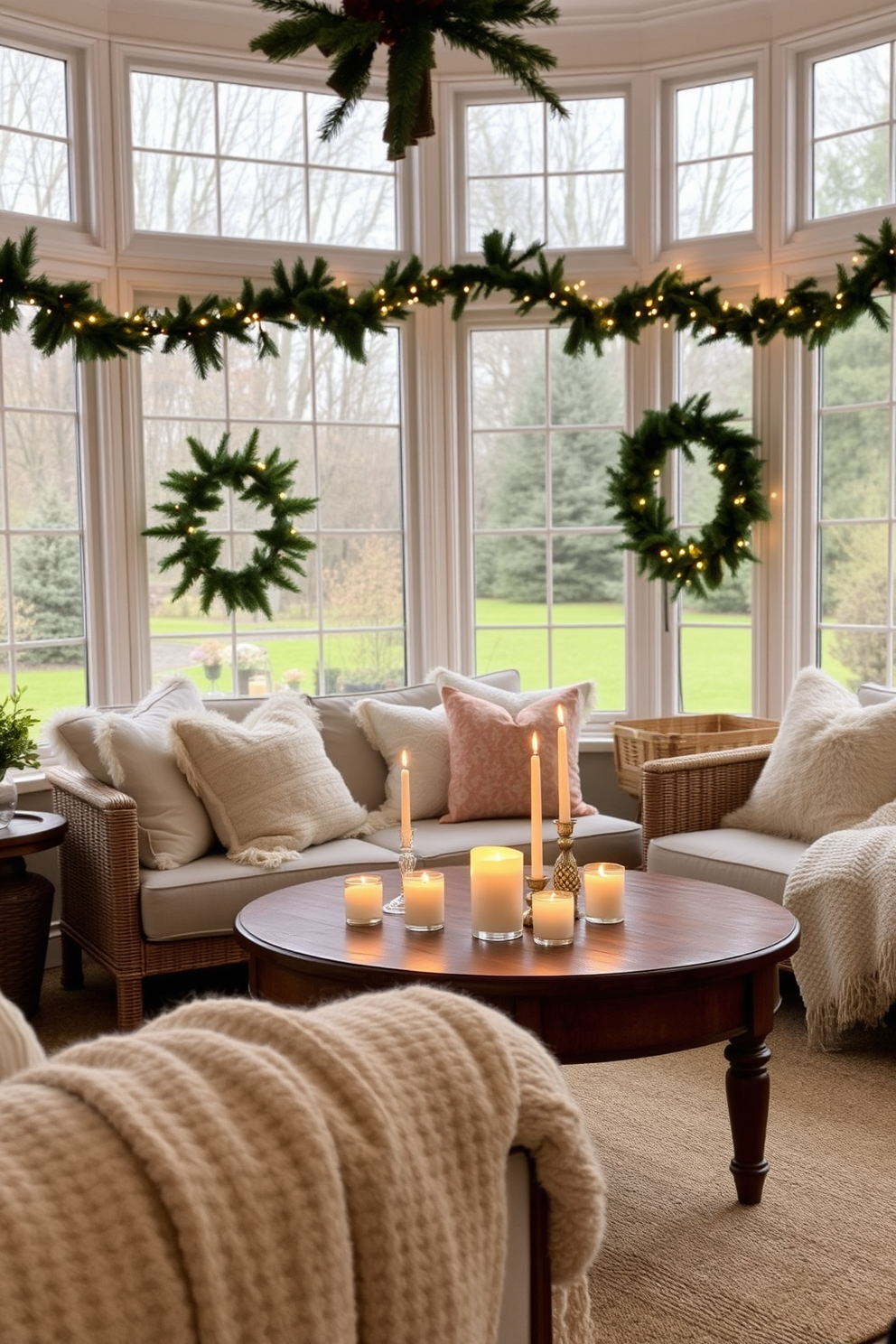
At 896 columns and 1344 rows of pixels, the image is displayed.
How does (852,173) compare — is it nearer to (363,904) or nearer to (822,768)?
(822,768)

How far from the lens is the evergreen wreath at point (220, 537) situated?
4492 mm

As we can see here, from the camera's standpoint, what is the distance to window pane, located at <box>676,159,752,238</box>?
4785 mm

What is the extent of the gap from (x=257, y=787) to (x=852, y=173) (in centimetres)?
297

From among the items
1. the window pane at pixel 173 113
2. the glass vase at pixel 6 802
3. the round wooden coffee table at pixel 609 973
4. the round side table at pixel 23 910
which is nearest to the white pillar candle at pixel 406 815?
the round wooden coffee table at pixel 609 973

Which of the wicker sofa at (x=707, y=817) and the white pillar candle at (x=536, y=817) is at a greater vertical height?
the white pillar candle at (x=536, y=817)

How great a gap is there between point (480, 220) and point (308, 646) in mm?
1743

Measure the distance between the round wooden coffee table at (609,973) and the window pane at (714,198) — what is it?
2.99 m

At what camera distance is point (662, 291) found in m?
4.71

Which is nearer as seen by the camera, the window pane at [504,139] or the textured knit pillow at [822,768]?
the textured knit pillow at [822,768]

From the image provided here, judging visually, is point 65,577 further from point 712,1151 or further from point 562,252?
point 712,1151

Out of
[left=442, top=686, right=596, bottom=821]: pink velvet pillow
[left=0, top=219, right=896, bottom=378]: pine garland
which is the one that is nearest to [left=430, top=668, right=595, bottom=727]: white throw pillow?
[left=442, top=686, right=596, bottom=821]: pink velvet pillow

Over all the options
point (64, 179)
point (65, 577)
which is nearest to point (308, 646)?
point (65, 577)

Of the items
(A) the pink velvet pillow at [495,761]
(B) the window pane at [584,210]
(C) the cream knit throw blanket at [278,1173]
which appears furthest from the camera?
(B) the window pane at [584,210]

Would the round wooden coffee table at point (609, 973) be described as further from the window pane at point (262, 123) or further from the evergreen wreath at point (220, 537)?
A: the window pane at point (262, 123)
